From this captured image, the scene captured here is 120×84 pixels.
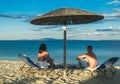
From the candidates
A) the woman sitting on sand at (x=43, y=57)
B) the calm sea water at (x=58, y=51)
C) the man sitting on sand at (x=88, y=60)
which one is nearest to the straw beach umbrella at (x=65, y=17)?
the woman sitting on sand at (x=43, y=57)

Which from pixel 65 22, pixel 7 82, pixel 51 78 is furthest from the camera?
pixel 65 22

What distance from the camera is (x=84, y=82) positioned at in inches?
363

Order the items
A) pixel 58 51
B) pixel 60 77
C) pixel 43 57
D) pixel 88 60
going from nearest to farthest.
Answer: pixel 60 77
pixel 88 60
pixel 43 57
pixel 58 51

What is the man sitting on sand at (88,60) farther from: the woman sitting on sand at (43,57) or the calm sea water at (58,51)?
the calm sea water at (58,51)

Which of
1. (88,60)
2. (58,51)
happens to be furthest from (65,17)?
(58,51)

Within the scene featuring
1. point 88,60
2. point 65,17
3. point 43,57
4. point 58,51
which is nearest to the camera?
point 88,60

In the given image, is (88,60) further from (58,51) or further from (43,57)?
(58,51)

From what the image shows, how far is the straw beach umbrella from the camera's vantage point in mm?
9656

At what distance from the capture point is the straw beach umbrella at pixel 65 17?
9656mm

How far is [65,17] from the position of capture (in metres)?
10.9

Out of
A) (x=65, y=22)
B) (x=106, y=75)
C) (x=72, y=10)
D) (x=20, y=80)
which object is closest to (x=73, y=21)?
(x=65, y=22)

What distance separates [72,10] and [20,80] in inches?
99.4

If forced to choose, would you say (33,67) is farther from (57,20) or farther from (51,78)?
(57,20)

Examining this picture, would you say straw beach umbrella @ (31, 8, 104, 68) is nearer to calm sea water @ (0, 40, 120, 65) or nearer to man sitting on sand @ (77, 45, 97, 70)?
man sitting on sand @ (77, 45, 97, 70)
